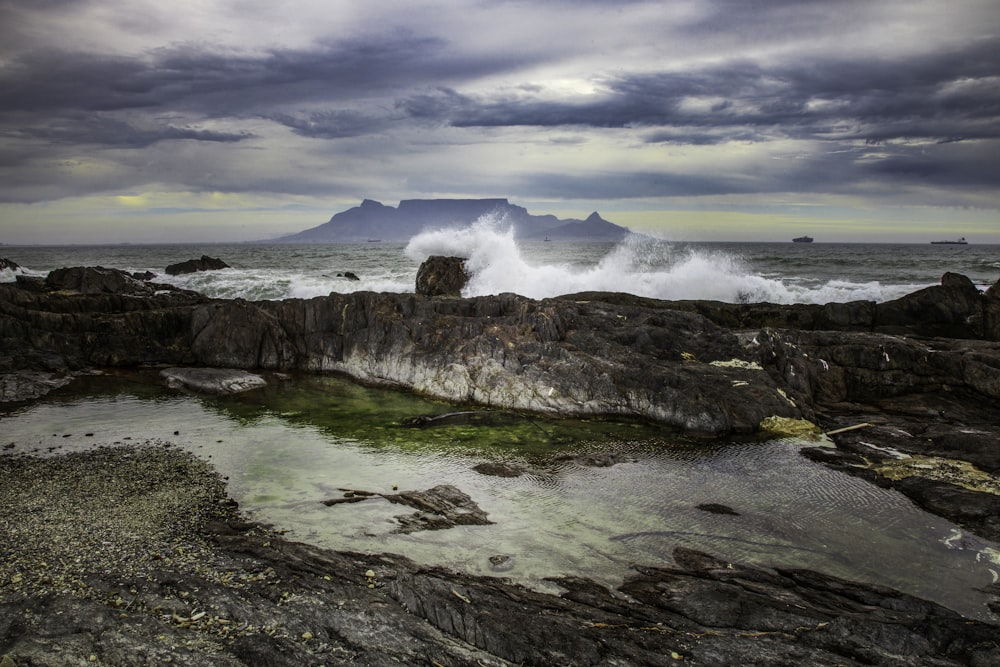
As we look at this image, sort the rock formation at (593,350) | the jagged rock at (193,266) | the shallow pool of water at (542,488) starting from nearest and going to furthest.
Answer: the shallow pool of water at (542,488), the rock formation at (593,350), the jagged rock at (193,266)

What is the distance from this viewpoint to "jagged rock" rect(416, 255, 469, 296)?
98.1 feet

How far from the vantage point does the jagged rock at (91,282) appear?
2997cm

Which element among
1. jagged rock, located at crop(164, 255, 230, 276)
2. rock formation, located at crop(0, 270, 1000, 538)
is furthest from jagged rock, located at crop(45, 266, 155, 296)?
jagged rock, located at crop(164, 255, 230, 276)

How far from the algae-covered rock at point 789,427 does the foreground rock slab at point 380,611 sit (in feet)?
21.5

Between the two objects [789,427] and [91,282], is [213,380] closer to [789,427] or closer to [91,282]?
[789,427]

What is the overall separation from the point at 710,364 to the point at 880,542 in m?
7.77

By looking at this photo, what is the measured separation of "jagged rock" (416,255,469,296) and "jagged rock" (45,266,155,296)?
1486 cm

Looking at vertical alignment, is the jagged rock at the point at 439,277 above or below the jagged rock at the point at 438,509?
above

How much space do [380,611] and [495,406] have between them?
375 inches

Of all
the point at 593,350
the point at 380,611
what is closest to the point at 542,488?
the point at 380,611

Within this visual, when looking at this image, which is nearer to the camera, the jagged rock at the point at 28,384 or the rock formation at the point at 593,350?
the rock formation at the point at 593,350

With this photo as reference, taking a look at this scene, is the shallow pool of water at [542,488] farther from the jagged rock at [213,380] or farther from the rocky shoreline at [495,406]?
the jagged rock at [213,380]

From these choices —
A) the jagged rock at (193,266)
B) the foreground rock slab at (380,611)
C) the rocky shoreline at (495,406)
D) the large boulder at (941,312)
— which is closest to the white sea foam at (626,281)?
the rocky shoreline at (495,406)

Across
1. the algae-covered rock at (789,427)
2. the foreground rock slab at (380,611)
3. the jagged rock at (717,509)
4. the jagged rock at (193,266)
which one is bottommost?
the jagged rock at (717,509)
